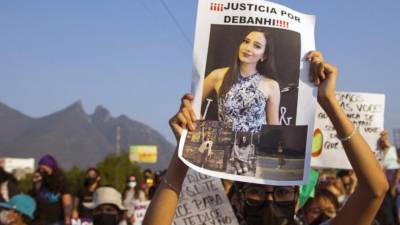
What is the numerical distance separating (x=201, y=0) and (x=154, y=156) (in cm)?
8847

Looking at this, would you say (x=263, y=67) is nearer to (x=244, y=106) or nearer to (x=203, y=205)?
(x=244, y=106)

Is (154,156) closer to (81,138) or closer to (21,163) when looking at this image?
(21,163)

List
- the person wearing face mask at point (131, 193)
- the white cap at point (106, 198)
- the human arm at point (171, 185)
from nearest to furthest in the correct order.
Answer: the human arm at point (171, 185)
the white cap at point (106, 198)
the person wearing face mask at point (131, 193)

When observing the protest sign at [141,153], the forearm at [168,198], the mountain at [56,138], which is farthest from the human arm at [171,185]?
the mountain at [56,138]

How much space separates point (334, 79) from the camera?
258 cm

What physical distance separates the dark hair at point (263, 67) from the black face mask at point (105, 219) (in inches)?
113

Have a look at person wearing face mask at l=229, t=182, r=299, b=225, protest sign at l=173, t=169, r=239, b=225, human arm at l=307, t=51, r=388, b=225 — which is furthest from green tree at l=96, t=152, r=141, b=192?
human arm at l=307, t=51, r=388, b=225

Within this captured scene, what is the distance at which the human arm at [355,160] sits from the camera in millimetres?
2523

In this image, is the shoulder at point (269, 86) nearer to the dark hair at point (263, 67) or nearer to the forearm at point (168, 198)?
the dark hair at point (263, 67)

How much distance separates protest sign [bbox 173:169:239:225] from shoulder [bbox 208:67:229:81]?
708 millimetres

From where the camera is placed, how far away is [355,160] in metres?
2.52

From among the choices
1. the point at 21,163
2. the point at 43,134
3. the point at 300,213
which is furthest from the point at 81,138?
the point at 300,213

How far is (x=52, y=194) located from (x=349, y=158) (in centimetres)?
667

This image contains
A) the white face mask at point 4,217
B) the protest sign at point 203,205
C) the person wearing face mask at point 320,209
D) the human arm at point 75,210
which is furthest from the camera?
the human arm at point 75,210
